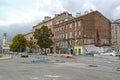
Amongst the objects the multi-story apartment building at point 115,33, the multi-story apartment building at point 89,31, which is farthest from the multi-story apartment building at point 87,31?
the multi-story apartment building at point 115,33

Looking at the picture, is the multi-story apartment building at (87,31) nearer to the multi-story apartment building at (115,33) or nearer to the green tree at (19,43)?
the multi-story apartment building at (115,33)

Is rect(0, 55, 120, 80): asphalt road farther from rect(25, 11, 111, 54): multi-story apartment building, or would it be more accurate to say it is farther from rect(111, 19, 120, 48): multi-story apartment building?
rect(111, 19, 120, 48): multi-story apartment building

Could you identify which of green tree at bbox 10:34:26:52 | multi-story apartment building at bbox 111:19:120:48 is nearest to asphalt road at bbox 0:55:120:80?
multi-story apartment building at bbox 111:19:120:48

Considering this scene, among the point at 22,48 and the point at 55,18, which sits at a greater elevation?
the point at 55,18

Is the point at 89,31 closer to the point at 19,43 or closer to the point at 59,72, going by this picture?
the point at 19,43

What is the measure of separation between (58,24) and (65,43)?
39.9 feet

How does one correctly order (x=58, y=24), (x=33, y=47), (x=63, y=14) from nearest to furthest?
(x=58, y=24) → (x=63, y=14) → (x=33, y=47)

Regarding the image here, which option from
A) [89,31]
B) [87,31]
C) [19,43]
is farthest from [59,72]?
[19,43]

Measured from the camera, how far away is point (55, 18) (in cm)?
12812

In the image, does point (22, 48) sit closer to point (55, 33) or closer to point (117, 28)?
point (55, 33)

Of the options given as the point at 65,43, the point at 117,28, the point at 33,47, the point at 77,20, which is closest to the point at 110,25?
the point at 117,28

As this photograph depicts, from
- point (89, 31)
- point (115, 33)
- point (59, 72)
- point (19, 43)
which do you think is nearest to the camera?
point (59, 72)

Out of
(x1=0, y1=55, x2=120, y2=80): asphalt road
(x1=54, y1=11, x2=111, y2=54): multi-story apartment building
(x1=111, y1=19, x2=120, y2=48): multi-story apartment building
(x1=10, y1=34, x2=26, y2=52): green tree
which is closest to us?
(x1=0, y1=55, x2=120, y2=80): asphalt road

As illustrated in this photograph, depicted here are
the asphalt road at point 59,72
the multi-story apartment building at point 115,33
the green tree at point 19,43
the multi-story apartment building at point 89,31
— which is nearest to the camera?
the asphalt road at point 59,72
